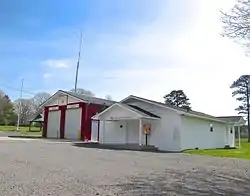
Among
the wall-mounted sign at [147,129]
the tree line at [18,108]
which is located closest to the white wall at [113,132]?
the wall-mounted sign at [147,129]

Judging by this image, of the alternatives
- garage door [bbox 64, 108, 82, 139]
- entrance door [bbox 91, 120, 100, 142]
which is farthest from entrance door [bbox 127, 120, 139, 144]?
garage door [bbox 64, 108, 82, 139]

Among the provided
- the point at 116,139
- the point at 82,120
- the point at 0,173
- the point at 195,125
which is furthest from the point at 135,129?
the point at 0,173

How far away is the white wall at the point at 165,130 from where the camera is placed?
25156 mm

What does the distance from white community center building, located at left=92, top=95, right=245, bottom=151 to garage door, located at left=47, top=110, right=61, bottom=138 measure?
359 inches

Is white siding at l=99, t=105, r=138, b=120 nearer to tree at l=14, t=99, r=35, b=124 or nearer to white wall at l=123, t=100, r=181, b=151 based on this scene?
white wall at l=123, t=100, r=181, b=151

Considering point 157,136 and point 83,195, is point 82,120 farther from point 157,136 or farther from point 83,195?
point 83,195

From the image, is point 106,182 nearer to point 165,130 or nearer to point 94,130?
point 165,130

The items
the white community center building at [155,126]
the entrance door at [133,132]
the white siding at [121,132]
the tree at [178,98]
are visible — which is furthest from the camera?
the tree at [178,98]

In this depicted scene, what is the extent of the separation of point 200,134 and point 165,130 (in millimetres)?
3821

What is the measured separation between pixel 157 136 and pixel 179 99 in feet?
143

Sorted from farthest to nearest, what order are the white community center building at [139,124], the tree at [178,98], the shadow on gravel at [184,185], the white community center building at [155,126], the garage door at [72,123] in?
the tree at [178,98] → the garage door at [72,123] → the white community center building at [139,124] → the white community center building at [155,126] → the shadow on gravel at [184,185]

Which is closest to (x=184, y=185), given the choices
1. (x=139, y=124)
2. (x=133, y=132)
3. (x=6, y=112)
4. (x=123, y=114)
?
(x=139, y=124)

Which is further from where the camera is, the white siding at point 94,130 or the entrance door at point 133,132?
the white siding at point 94,130

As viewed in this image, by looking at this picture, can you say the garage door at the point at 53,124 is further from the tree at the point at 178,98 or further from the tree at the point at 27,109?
the tree at the point at 27,109
